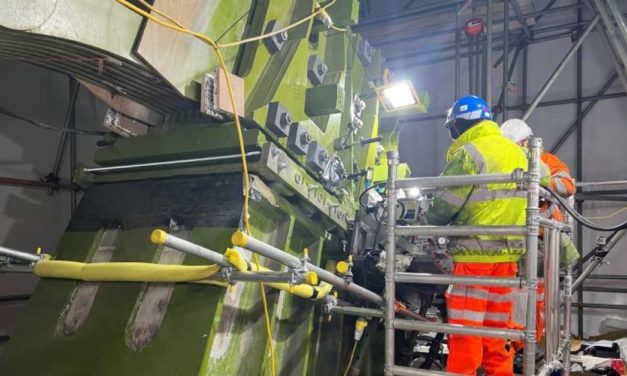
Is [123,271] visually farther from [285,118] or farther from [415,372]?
[415,372]

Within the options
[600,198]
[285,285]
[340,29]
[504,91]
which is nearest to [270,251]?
[285,285]

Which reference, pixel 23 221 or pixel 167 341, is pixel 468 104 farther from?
pixel 23 221

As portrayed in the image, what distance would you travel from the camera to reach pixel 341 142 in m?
3.16

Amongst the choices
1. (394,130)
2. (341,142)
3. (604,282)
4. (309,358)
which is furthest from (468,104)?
(604,282)

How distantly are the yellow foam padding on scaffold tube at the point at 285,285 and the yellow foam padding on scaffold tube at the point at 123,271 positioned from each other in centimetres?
10

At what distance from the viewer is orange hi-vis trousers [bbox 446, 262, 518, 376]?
2430mm

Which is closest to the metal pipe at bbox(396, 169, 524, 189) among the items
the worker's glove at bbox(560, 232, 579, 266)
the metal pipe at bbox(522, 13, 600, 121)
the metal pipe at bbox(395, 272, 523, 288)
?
the metal pipe at bbox(395, 272, 523, 288)

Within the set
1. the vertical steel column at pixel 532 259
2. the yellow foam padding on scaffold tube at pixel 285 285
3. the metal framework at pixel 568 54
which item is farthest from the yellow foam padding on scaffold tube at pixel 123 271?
the metal framework at pixel 568 54

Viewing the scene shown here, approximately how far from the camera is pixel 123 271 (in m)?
2.00

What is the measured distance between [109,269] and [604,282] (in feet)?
22.4

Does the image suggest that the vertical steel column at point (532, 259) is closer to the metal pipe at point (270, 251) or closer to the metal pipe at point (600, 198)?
the metal pipe at point (270, 251)

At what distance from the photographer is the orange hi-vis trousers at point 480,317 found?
2.43 meters

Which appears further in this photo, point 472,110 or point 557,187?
point 557,187

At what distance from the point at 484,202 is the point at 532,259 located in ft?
1.99
